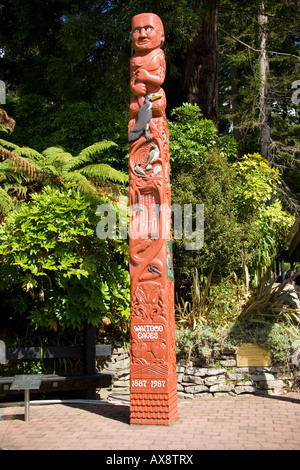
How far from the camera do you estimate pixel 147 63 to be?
7492 mm

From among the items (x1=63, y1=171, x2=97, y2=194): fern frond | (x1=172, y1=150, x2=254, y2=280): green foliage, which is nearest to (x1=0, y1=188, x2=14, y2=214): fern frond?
(x1=63, y1=171, x2=97, y2=194): fern frond

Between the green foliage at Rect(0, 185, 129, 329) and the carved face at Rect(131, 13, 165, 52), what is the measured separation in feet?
8.23

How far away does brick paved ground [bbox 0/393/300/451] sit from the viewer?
19.2 feet

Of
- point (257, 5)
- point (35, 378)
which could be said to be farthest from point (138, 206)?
point (257, 5)

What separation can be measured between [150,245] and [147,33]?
3.03 metres

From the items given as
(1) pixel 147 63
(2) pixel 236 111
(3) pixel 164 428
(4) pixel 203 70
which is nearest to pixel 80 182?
(1) pixel 147 63

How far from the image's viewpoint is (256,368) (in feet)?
30.2

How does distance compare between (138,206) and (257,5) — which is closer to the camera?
(138,206)

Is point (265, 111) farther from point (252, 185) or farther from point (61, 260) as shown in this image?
point (61, 260)

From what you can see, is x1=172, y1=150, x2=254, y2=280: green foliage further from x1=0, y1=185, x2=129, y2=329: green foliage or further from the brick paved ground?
the brick paved ground

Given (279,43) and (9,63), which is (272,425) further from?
(279,43)

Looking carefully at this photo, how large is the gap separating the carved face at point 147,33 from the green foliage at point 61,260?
251cm

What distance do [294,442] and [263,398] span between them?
119 inches

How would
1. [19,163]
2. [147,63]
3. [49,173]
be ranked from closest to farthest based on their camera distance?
1. [147,63]
2. [19,163]
3. [49,173]
